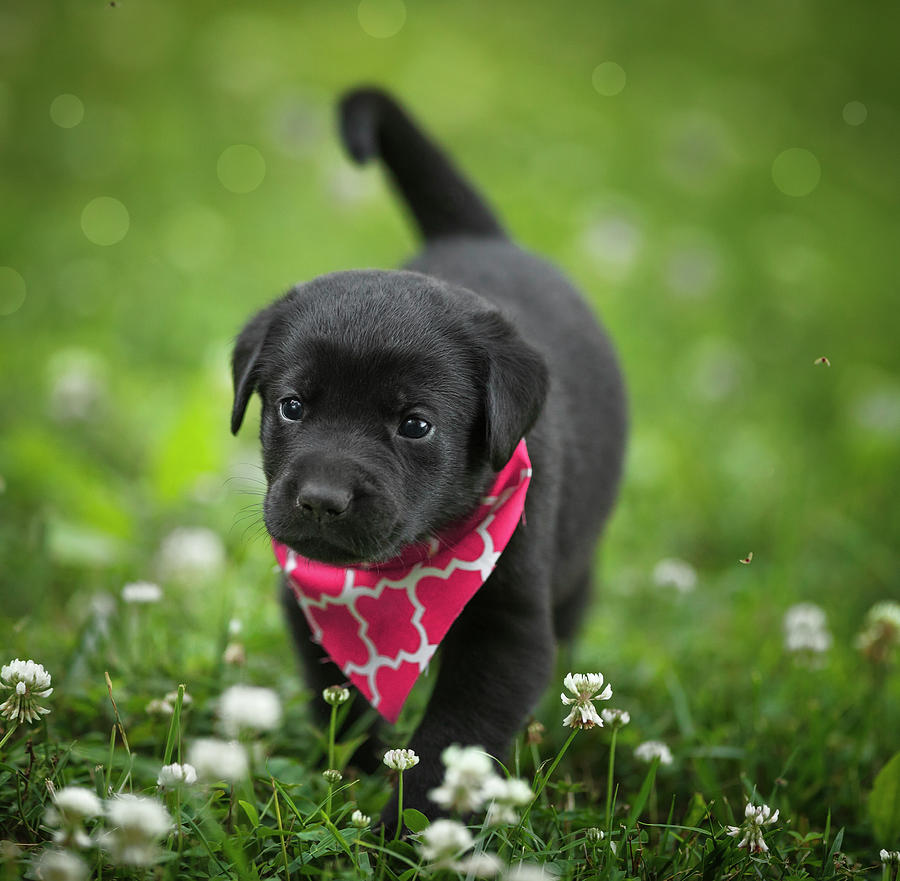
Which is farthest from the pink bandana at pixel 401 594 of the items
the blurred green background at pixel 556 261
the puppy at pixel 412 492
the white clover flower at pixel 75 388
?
the white clover flower at pixel 75 388

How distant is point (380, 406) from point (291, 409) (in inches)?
8.1

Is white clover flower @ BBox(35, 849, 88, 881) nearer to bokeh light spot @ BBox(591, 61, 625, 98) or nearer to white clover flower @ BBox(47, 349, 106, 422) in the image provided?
white clover flower @ BBox(47, 349, 106, 422)

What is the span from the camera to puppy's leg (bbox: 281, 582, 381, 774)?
87.6 inches

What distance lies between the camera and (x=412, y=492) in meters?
1.95

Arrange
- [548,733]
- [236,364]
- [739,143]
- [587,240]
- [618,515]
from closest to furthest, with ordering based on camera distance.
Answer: [236,364] → [548,733] → [618,515] → [587,240] → [739,143]

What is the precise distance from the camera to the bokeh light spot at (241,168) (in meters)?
6.08

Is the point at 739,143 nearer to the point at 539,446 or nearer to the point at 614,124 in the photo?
the point at 614,124

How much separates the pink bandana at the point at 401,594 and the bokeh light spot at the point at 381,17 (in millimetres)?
6143

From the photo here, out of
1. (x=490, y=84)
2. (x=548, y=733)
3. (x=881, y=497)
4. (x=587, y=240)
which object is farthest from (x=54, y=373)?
(x=490, y=84)

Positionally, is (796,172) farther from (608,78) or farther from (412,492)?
(412,492)

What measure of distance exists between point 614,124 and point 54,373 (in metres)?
4.62

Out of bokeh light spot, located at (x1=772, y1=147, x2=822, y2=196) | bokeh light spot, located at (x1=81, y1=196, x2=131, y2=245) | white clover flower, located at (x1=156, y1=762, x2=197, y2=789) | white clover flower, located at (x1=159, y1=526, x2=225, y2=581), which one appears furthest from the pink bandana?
bokeh light spot, located at (x1=772, y1=147, x2=822, y2=196)

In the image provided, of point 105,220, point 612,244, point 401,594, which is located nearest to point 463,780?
point 401,594

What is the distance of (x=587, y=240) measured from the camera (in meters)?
5.60
